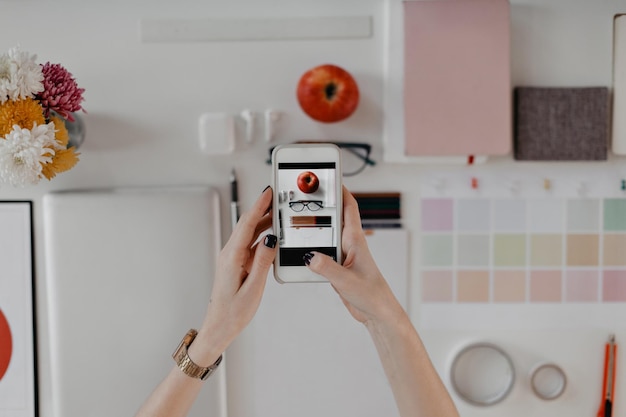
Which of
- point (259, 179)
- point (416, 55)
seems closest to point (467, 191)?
point (416, 55)

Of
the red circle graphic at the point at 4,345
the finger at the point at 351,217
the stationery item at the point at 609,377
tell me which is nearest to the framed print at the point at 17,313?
the red circle graphic at the point at 4,345

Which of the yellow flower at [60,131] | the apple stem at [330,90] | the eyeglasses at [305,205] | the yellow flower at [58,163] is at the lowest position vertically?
the eyeglasses at [305,205]

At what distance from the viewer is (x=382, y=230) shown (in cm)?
121

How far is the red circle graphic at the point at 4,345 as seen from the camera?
1212 millimetres

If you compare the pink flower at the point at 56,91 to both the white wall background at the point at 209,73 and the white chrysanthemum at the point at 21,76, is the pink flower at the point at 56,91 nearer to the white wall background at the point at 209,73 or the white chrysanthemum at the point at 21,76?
the white chrysanthemum at the point at 21,76

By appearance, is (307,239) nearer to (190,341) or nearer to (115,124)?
(190,341)

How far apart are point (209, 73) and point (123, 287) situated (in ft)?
1.54

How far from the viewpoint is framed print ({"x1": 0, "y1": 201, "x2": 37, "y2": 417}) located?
1.20 metres

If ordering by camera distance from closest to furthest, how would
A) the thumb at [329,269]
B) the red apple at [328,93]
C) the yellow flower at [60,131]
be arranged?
the thumb at [329,269] → the yellow flower at [60,131] → the red apple at [328,93]

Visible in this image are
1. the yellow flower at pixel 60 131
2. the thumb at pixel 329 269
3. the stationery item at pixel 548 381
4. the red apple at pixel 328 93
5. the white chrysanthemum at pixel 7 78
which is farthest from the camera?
the stationery item at pixel 548 381

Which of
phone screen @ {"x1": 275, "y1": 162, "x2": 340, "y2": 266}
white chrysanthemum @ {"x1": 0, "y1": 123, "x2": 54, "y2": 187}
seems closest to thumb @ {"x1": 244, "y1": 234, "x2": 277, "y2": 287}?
phone screen @ {"x1": 275, "y1": 162, "x2": 340, "y2": 266}

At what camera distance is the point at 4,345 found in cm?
121

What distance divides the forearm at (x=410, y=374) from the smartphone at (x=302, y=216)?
5.6 inches

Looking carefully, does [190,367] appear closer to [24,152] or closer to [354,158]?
[24,152]
